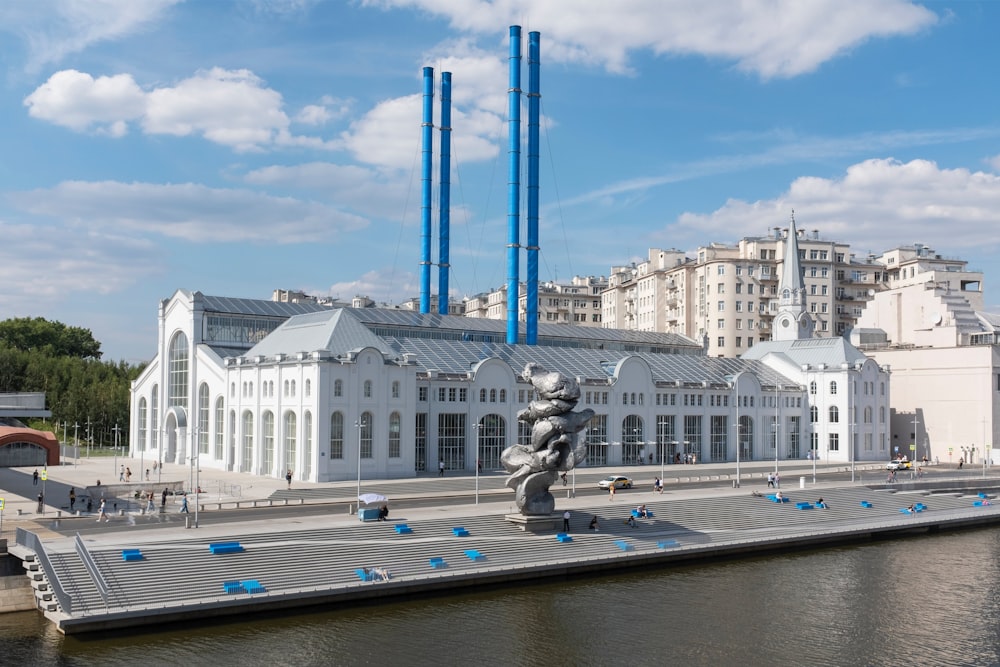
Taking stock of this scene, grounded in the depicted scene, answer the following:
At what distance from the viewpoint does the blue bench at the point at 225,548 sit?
4581 centimetres

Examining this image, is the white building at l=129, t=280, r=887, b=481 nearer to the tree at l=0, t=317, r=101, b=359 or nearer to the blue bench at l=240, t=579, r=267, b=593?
the blue bench at l=240, t=579, r=267, b=593

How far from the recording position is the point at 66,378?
145875mm

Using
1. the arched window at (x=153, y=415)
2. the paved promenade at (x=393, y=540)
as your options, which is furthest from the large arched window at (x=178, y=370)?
the paved promenade at (x=393, y=540)

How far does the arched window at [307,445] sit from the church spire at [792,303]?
2925 inches

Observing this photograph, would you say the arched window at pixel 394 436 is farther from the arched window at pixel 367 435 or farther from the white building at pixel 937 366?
the white building at pixel 937 366

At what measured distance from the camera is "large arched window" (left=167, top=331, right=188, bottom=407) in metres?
102

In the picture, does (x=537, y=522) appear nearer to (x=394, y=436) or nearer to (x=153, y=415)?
(x=394, y=436)

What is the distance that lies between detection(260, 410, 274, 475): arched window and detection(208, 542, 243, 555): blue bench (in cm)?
3913

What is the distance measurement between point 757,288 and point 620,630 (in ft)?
387

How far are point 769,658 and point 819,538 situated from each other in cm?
2926

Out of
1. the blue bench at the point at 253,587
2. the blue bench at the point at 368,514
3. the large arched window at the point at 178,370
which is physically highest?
the large arched window at the point at 178,370

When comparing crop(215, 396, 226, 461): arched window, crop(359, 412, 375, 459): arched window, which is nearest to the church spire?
crop(359, 412, 375, 459): arched window

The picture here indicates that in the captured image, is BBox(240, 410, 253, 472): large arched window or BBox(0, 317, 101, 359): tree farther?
BBox(0, 317, 101, 359): tree

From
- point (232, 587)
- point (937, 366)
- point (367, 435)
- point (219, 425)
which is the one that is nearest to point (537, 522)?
point (232, 587)
